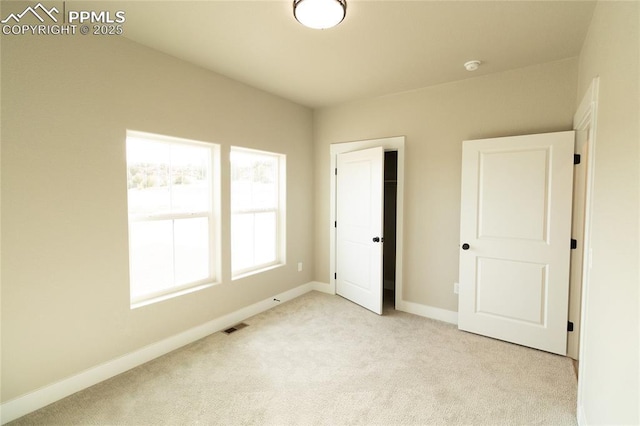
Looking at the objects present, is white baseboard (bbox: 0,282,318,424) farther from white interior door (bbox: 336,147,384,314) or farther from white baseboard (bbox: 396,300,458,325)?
white baseboard (bbox: 396,300,458,325)

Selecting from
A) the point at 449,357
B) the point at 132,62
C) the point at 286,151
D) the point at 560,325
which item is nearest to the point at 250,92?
the point at 286,151

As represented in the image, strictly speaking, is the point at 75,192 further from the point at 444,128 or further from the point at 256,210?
the point at 444,128

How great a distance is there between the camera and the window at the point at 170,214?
268cm

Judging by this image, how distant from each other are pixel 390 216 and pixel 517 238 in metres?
2.04

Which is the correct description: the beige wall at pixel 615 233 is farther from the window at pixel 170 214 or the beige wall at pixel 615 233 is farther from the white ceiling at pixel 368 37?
the window at pixel 170 214

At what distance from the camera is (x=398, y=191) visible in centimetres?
375

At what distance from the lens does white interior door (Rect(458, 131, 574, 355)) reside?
276 centimetres

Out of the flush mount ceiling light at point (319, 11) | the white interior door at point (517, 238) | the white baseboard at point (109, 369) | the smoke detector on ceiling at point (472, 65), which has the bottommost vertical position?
the white baseboard at point (109, 369)

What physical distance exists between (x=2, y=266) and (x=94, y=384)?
1061 millimetres

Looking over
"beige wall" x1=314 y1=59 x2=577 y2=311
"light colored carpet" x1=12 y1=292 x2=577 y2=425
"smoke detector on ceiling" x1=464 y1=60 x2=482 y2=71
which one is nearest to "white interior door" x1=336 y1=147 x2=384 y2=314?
"beige wall" x1=314 y1=59 x2=577 y2=311

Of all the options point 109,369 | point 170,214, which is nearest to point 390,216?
point 170,214

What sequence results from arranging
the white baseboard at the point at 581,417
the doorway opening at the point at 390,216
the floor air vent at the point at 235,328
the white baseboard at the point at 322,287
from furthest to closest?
1. the doorway opening at the point at 390,216
2. the white baseboard at the point at 322,287
3. the floor air vent at the point at 235,328
4. the white baseboard at the point at 581,417

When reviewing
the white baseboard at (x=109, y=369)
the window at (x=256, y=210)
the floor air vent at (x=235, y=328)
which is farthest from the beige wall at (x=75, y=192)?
the window at (x=256, y=210)

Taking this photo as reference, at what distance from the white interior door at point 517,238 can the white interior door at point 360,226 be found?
0.92 m
